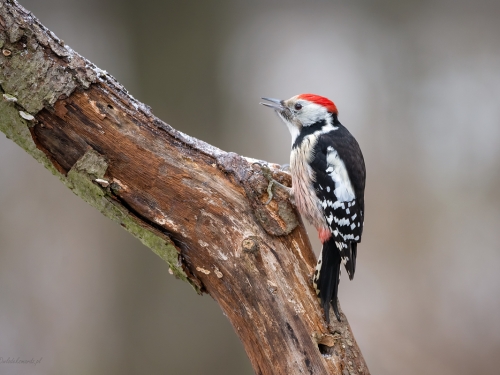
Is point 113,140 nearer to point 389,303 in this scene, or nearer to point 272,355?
point 272,355

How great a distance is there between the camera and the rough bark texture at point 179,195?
4.63 feet

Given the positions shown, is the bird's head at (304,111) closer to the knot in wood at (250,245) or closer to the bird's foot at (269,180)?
the bird's foot at (269,180)

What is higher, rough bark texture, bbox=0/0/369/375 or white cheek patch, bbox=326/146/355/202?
white cheek patch, bbox=326/146/355/202

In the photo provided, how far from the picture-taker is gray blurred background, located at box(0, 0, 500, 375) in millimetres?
3049

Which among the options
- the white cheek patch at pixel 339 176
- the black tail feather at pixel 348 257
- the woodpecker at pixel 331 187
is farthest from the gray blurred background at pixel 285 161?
the black tail feather at pixel 348 257

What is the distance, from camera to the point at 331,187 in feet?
6.24

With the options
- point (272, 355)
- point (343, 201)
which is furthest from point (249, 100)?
point (272, 355)

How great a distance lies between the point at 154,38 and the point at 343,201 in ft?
6.26

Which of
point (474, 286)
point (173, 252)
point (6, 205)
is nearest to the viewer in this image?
point (173, 252)

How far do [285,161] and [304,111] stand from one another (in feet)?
3.69

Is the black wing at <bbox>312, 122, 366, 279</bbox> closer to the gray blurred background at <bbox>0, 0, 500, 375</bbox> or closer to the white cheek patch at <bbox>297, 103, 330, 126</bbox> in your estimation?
the white cheek patch at <bbox>297, 103, 330, 126</bbox>

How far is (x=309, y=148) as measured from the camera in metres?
1.98

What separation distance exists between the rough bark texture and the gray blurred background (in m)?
1.58

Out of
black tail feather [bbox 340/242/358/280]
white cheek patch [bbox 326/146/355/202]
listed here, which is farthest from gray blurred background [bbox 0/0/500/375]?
black tail feather [bbox 340/242/358/280]
